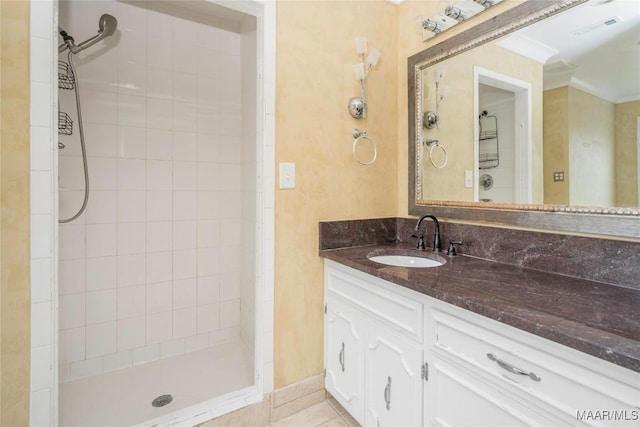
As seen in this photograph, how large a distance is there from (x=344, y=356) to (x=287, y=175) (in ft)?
3.07

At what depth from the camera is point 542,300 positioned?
2.84 ft

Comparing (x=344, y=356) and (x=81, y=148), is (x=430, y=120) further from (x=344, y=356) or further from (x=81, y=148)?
(x=81, y=148)

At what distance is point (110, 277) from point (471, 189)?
7.50ft

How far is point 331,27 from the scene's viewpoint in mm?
1666

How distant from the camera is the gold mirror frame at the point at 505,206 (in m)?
1.05

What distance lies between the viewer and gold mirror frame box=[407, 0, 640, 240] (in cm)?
105

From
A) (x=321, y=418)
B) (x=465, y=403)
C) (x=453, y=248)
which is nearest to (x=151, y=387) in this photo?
(x=321, y=418)

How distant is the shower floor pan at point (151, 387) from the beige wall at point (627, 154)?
2.03 m

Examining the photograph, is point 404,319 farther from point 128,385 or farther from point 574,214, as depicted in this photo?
point 128,385

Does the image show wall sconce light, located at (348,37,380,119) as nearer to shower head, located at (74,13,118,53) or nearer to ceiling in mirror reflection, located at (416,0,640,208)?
ceiling in mirror reflection, located at (416,0,640,208)

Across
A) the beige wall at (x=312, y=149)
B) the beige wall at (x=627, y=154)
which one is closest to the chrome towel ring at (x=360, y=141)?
the beige wall at (x=312, y=149)

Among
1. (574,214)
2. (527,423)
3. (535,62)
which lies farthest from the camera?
(535,62)

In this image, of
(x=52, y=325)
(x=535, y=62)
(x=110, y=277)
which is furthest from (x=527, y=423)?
(x=110, y=277)

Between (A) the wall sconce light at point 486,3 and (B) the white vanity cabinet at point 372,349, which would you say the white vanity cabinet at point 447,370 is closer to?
(B) the white vanity cabinet at point 372,349
